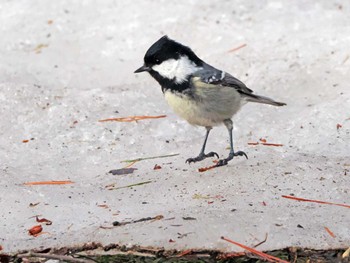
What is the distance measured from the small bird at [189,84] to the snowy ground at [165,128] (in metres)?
0.34

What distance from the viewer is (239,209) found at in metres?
4.18

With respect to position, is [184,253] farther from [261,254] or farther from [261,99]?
[261,99]

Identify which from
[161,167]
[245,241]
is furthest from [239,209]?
[161,167]

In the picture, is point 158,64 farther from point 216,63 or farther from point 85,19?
point 85,19

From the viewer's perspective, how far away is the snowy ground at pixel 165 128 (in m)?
4.06

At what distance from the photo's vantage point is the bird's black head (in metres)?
4.81

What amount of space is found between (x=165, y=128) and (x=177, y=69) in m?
0.83

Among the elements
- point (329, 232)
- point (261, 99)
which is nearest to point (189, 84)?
point (261, 99)

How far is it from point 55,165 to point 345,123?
79.9 inches

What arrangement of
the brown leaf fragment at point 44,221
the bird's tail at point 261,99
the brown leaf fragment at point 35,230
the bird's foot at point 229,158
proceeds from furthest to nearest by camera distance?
the bird's tail at point 261,99
the bird's foot at point 229,158
the brown leaf fragment at point 44,221
the brown leaf fragment at point 35,230

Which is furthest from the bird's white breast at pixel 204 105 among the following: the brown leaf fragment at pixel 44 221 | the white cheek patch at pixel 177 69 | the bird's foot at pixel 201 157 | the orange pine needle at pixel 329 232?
the orange pine needle at pixel 329 232

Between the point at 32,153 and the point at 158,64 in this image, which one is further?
the point at 32,153

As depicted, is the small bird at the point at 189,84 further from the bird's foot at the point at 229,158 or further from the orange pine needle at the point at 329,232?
the orange pine needle at the point at 329,232

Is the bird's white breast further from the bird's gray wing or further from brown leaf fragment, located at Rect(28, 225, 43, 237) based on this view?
brown leaf fragment, located at Rect(28, 225, 43, 237)
